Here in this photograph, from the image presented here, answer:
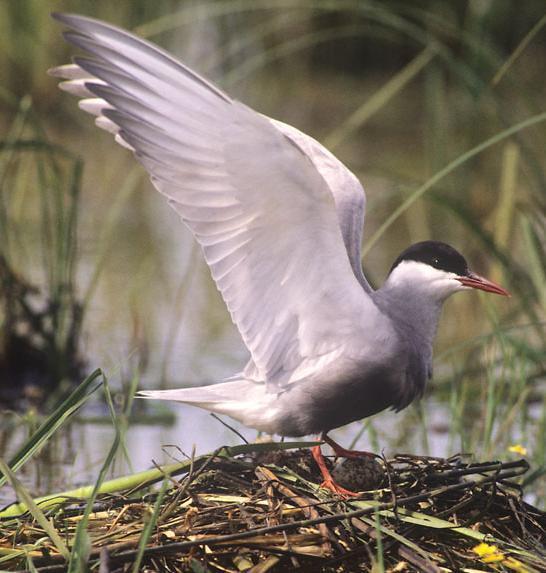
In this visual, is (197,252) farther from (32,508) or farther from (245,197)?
(32,508)

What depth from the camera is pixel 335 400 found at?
13.7 feet

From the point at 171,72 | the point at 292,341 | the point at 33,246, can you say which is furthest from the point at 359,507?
the point at 33,246

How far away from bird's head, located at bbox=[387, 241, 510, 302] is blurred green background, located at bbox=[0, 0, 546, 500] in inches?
27.3

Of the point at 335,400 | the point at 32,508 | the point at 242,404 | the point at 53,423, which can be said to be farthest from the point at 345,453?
Result: the point at 32,508

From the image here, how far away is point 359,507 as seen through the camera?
12.5ft

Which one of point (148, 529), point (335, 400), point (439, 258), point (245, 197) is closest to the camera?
point (148, 529)

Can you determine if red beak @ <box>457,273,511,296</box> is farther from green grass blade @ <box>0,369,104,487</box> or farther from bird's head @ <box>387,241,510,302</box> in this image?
green grass blade @ <box>0,369,104,487</box>

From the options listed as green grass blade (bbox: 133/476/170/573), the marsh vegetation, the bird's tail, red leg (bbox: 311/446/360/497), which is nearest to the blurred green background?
the marsh vegetation

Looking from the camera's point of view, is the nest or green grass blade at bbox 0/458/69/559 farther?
the nest

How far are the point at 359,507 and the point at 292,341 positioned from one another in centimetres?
65

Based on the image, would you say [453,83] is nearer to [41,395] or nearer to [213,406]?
[41,395]

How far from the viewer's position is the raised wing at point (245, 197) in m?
3.72

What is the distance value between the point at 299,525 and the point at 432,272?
1.11 metres

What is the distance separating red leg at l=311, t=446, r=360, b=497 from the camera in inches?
156
